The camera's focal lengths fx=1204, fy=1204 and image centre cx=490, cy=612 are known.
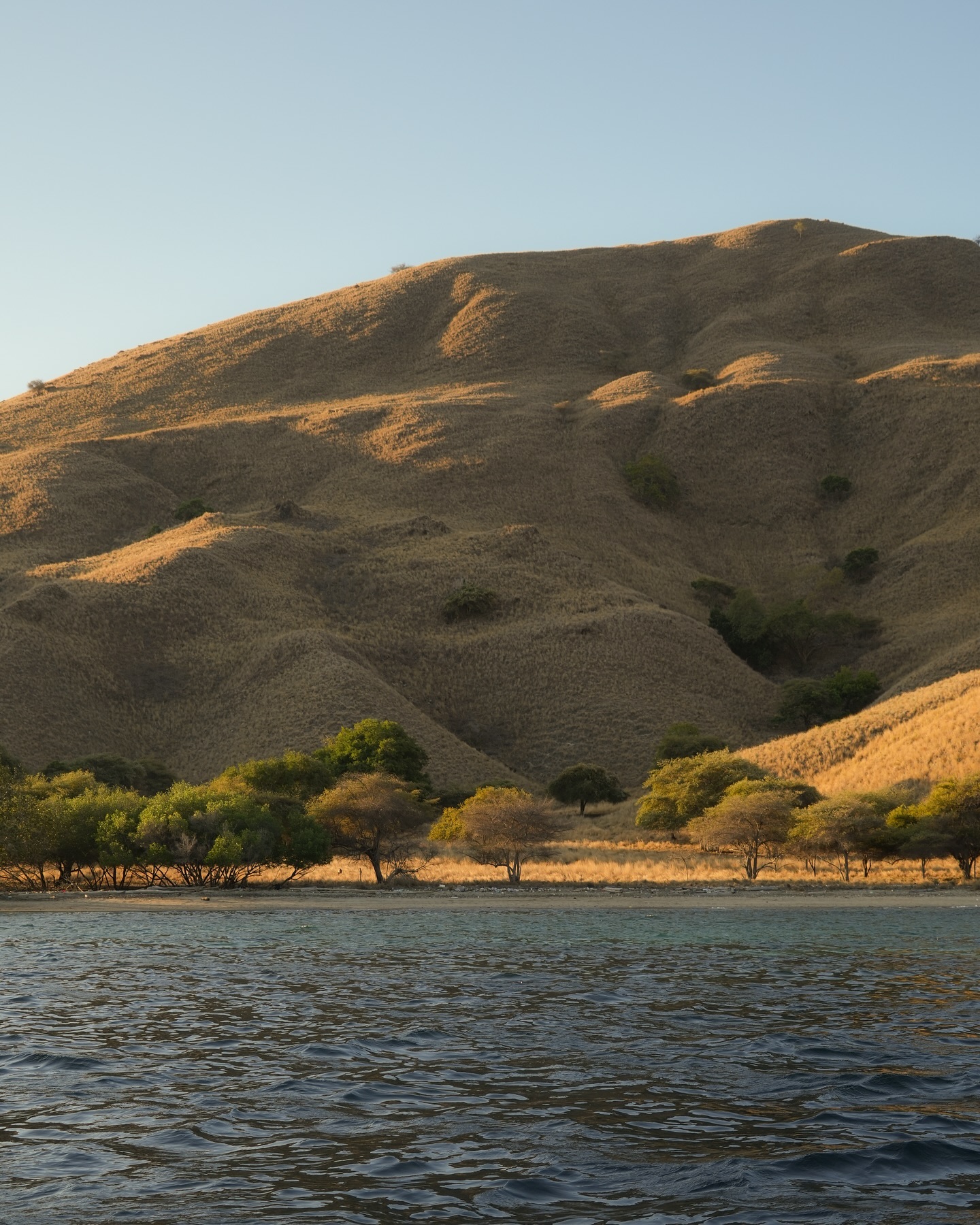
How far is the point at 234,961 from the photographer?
2331 cm

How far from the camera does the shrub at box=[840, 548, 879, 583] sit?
341 ft

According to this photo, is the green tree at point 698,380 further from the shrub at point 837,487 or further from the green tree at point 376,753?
the green tree at point 376,753

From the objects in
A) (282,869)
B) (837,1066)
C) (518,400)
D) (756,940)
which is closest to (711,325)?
(518,400)

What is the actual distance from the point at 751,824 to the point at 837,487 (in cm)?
7922

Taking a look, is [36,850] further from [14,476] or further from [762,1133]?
[14,476]

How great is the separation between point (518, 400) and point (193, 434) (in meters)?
34.6

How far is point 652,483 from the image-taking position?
4525 inches

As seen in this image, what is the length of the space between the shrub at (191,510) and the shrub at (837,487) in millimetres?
58639

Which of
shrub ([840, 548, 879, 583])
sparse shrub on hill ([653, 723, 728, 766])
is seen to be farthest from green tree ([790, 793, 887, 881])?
shrub ([840, 548, 879, 583])

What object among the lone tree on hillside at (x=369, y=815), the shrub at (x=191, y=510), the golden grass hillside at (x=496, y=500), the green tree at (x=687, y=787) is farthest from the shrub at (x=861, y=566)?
the lone tree on hillside at (x=369, y=815)

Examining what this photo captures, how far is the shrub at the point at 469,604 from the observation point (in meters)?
87.9

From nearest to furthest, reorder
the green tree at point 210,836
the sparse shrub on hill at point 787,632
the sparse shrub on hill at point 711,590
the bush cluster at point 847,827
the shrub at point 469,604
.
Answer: the green tree at point 210,836, the bush cluster at point 847,827, the shrub at point 469,604, the sparse shrub on hill at point 787,632, the sparse shrub on hill at point 711,590

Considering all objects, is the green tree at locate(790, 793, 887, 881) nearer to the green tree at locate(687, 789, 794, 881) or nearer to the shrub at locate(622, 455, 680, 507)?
the green tree at locate(687, 789, 794, 881)

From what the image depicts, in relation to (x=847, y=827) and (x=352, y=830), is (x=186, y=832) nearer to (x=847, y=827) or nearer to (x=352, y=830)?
(x=352, y=830)
